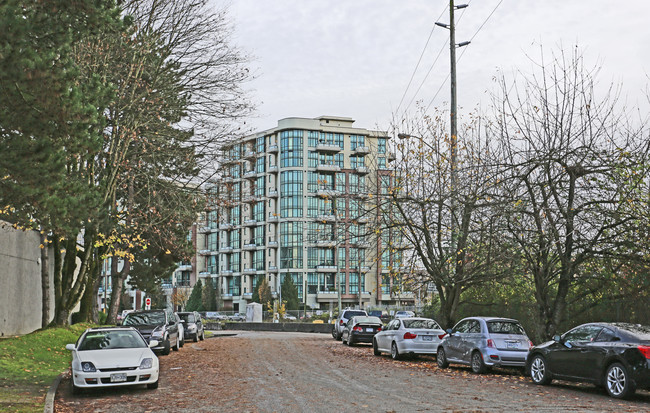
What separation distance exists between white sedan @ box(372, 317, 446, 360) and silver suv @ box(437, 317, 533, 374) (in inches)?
130

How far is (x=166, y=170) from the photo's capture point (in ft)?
99.4

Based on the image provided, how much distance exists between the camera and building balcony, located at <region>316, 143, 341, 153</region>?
370 feet

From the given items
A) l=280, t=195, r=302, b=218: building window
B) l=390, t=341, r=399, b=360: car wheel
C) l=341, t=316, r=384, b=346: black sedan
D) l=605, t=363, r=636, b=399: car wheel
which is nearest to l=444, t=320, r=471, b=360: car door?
l=390, t=341, r=399, b=360: car wheel

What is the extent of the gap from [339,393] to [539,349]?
5272 mm

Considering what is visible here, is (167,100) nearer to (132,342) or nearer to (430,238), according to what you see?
(430,238)

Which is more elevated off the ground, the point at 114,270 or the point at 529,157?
the point at 529,157

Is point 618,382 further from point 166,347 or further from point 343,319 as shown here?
point 343,319

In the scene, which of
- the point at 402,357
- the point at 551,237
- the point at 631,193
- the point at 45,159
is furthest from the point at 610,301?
the point at 45,159

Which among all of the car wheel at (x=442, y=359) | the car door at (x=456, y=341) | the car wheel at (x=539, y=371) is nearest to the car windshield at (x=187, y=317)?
the car wheel at (x=442, y=359)

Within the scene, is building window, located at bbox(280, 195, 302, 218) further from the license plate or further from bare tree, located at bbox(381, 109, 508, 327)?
the license plate

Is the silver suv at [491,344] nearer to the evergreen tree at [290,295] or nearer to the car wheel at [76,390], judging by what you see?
the car wheel at [76,390]

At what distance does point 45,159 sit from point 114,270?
89.6 ft

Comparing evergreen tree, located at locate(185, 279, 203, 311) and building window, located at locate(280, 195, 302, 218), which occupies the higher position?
building window, located at locate(280, 195, 302, 218)

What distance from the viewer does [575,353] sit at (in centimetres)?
Result: 1518
